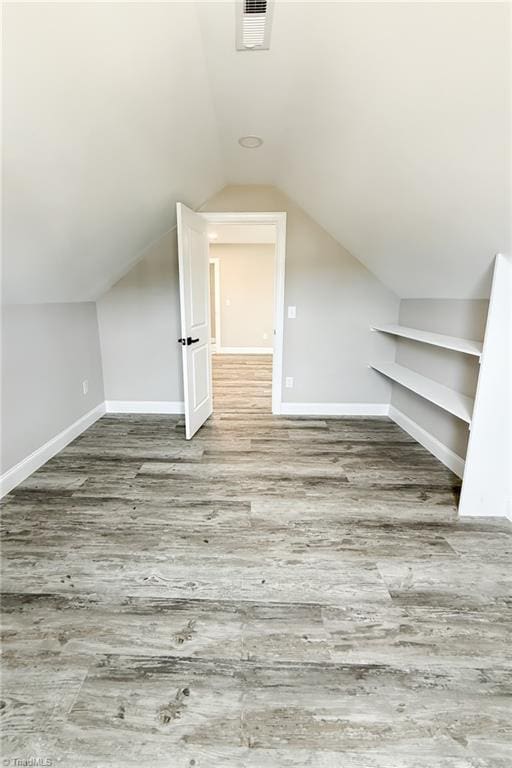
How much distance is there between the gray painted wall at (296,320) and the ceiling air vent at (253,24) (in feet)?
6.09

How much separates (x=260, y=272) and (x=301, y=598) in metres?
6.85

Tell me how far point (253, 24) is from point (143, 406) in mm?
3220

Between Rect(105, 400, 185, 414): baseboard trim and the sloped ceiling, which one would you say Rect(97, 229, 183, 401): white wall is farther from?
the sloped ceiling

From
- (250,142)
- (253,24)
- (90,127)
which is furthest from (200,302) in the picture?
(253,24)

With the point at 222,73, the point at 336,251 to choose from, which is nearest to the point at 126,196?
the point at 222,73

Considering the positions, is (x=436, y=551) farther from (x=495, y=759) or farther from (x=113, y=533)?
(x=113, y=533)

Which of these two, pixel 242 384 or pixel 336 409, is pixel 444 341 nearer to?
pixel 336 409

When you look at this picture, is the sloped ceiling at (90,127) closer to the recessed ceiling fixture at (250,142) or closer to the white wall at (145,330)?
the recessed ceiling fixture at (250,142)

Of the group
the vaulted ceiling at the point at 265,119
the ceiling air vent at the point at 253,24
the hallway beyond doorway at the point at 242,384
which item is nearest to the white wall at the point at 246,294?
the hallway beyond doorway at the point at 242,384

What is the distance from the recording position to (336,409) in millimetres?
3816

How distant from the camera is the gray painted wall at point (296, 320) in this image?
11.2 feet

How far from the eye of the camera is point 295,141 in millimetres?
2268

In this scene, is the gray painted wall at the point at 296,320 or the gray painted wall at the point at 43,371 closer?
the gray painted wall at the point at 43,371

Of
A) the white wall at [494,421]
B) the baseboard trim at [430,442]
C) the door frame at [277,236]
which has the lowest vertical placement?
the baseboard trim at [430,442]
